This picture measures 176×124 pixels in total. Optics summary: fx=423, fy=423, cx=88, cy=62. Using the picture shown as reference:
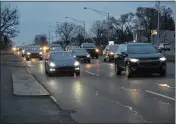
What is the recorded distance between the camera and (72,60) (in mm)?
23391

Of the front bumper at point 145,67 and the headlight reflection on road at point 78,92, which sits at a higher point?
the front bumper at point 145,67

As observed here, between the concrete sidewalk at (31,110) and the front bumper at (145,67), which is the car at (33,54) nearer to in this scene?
the front bumper at (145,67)

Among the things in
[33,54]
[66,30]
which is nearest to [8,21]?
[33,54]

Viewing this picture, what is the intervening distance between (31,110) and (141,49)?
1148 centimetres

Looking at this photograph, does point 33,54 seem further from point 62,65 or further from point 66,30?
point 66,30

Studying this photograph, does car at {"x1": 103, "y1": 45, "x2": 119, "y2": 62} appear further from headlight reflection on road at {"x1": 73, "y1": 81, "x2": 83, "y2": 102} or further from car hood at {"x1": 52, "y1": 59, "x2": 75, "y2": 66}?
headlight reflection on road at {"x1": 73, "y1": 81, "x2": 83, "y2": 102}

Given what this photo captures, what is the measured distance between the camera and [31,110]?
10.6 metres

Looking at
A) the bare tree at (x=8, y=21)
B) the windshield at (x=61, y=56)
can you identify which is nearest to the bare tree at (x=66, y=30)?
the bare tree at (x=8, y=21)

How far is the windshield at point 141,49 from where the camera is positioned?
822 inches

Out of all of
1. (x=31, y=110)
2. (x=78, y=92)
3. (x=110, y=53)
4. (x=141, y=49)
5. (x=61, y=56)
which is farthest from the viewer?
(x=110, y=53)

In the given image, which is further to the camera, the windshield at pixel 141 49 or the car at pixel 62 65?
the car at pixel 62 65

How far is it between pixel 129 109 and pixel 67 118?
1830 mm

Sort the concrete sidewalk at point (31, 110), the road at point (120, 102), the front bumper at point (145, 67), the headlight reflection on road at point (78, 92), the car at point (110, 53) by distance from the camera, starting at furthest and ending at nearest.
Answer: the car at point (110, 53) < the front bumper at point (145, 67) < the headlight reflection on road at point (78, 92) < the road at point (120, 102) < the concrete sidewalk at point (31, 110)

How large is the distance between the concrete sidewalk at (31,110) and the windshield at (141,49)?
28.4 feet
